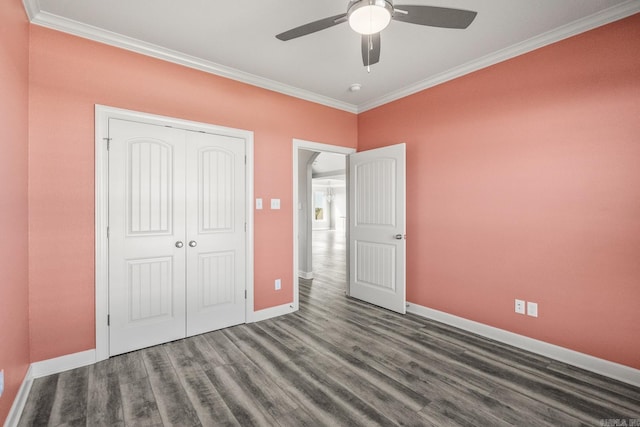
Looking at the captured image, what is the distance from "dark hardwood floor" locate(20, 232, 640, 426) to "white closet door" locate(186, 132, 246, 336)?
0.27 meters

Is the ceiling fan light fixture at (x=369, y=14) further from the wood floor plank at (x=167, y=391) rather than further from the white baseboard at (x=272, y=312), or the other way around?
A: the white baseboard at (x=272, y=312)

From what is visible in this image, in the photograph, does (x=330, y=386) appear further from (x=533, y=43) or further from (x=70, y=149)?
(x=533, y=43)

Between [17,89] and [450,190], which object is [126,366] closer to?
[17,89]

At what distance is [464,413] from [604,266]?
1.64 metres

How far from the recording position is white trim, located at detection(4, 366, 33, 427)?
1.71 metres

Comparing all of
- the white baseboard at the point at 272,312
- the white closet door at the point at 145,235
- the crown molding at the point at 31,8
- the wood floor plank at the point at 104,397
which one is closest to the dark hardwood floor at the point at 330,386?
the wood floor plank at the point at 104,397

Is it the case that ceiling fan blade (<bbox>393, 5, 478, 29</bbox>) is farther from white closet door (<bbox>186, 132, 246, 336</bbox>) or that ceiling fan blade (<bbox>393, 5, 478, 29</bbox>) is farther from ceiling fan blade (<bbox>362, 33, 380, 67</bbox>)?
white closet door (<bbox>186, 132, 246, 336</bbox>)

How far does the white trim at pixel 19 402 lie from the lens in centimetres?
171

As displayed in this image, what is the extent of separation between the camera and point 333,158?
362 inches

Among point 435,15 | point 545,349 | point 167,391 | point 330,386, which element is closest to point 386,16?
point 435,15

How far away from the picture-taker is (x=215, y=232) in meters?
3.13

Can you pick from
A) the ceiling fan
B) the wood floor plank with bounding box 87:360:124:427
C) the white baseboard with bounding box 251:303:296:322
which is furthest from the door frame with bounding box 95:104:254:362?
the ceiling fan

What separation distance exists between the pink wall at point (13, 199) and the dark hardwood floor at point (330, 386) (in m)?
0.40

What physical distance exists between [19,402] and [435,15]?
350cm
